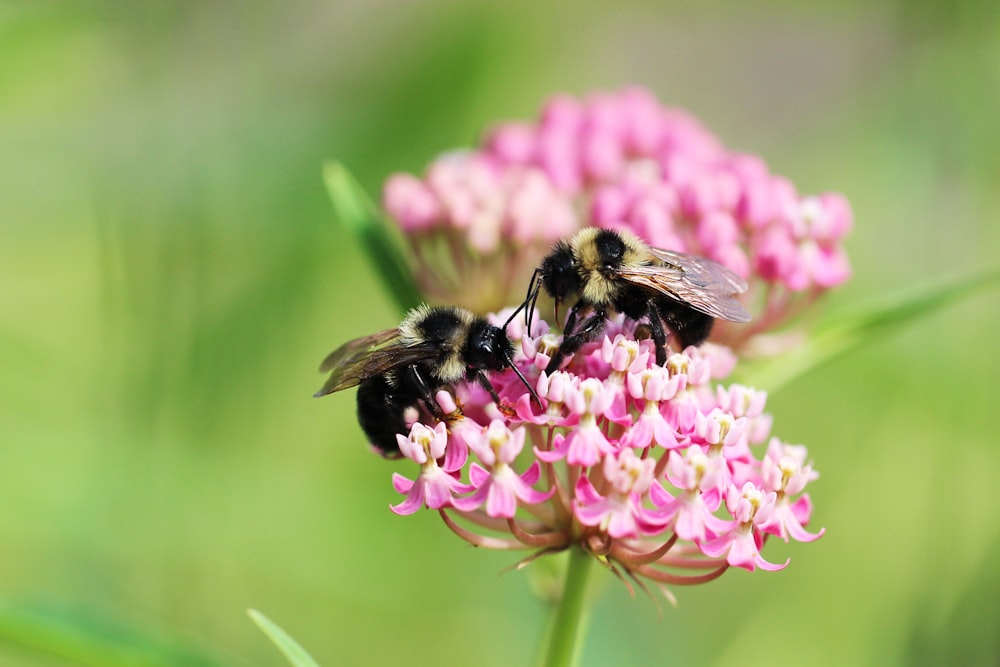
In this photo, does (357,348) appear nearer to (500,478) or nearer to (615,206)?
(500,478)

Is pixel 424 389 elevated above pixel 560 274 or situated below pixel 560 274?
below

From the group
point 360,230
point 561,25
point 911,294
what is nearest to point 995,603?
point 911,294

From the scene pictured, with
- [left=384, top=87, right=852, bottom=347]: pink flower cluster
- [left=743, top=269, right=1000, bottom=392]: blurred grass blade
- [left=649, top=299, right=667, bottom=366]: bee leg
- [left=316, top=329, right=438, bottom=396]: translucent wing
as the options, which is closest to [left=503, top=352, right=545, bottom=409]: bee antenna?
[left=316, top=329, right=438, bottom=396]: translucent wing

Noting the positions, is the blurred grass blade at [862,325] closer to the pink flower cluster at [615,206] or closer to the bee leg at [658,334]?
the pink flower cluster at [615,206]

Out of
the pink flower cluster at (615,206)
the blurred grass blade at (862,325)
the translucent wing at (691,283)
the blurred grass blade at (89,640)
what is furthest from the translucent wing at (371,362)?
the blurred grass blade at (862,325)

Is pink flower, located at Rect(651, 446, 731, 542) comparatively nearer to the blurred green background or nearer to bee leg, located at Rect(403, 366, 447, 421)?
bee leg, located at Rect(403, 366, 447, 421)

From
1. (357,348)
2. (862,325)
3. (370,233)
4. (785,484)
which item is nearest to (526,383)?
(357,348)

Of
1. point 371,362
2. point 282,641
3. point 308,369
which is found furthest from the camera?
point 308,369
